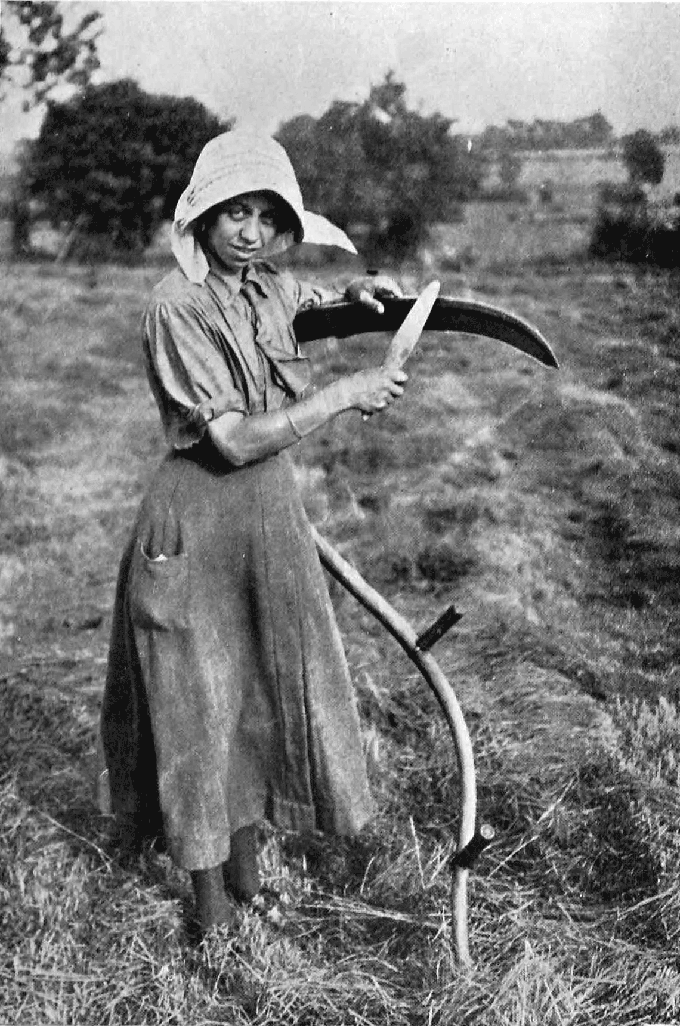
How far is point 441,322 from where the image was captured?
2309 millimetres

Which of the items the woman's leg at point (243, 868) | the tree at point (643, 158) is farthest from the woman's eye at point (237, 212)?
the tree at point (643, 158)

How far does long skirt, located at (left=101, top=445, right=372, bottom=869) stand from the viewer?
2.25 metres

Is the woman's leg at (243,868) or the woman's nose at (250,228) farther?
the woman's leg at (243,868)

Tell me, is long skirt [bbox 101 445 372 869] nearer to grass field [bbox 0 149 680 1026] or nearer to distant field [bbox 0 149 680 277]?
grass field [bbox 0 149 680 1026]

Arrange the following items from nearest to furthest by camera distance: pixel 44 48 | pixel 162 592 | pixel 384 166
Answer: pixel 162 592 < pixel 44 48 < pixel 384 166

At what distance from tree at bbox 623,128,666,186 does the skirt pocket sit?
10.3 ft

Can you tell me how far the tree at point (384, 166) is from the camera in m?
4.54

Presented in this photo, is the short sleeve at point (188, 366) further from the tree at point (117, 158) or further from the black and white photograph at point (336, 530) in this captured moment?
the tree at point (117, 158)

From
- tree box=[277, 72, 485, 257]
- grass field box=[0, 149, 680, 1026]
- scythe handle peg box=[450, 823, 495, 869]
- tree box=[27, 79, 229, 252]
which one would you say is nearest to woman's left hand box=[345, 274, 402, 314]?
grass field box=[0, 149, 680, 1026]

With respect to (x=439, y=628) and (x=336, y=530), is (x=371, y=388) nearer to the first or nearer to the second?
(x=439, y=628)

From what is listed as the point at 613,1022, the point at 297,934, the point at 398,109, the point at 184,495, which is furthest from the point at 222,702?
the point at 398,109

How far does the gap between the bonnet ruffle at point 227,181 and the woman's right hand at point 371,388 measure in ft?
1.19

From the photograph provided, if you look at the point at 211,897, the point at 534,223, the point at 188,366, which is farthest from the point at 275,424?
the point at 534,223

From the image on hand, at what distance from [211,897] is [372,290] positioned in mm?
1508
